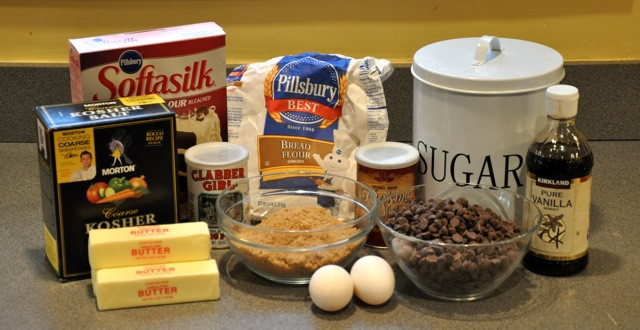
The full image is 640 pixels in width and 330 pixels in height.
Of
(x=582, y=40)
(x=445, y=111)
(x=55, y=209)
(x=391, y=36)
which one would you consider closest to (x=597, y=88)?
(x=582, y=40)

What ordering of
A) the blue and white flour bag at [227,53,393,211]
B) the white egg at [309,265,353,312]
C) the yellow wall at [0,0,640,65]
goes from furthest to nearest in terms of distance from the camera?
1. the yellow wall at [0,0,640,65]
2. the blue and white flour bag at [227,53,393,211]
3. the white egg at [309,265,353,312]

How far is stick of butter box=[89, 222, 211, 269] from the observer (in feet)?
3.79

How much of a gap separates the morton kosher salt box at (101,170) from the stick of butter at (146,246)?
0.14ft

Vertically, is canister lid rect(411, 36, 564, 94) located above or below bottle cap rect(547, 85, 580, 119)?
above

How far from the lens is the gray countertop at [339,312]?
1133 millimetres

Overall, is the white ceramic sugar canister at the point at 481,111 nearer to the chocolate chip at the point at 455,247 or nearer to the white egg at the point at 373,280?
the chocolate chip at the point at 455,247

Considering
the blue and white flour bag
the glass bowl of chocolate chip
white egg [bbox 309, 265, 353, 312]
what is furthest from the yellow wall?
white egg [bbox 309, 265, 353, 312]

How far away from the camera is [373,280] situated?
44.9 inches

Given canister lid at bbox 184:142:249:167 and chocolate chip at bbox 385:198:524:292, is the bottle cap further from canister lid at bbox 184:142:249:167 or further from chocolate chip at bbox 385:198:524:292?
canister lid at bbox 184:142:249:167

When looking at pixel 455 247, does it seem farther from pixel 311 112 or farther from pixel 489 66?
pixel 311 112

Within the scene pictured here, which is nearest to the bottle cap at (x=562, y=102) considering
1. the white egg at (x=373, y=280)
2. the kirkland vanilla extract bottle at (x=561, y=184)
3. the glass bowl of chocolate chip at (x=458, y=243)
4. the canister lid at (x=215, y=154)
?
the kirkland vanilla extract bottle at (x=561, y=184)

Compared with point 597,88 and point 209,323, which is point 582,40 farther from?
point 209,323

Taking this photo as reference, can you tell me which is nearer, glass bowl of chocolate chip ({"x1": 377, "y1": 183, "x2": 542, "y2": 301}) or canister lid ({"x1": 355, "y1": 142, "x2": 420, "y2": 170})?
glass bowl of chocolate chip ({"x1": 377, "y1": 183, "x2": 542, "y2": 301})

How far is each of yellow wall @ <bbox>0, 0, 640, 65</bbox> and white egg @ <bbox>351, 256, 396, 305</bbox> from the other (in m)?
0.54
